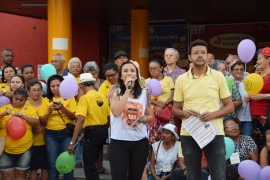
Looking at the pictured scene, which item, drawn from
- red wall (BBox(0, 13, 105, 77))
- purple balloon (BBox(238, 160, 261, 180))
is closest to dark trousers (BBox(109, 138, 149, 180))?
purple balloon (BBox(238, 160, 261, 180))

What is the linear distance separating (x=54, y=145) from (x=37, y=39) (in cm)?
1058

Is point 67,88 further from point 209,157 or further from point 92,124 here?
point 209,157

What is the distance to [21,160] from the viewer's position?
7680 millimetres

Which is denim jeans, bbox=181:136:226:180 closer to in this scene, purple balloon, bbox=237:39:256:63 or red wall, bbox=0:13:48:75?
purple balloon, bbox=237:39:256:63

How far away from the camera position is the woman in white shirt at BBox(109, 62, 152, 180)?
5855mm

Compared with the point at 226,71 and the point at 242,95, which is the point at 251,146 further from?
the point at 226,71

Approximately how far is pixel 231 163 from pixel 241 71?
1498 mm

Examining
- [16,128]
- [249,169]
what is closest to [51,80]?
[16,128]

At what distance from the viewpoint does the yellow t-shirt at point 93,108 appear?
751cm

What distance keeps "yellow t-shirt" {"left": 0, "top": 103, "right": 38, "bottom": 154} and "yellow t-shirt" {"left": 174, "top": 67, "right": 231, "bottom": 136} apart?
9.28ft

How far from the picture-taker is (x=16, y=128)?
24.5 ft

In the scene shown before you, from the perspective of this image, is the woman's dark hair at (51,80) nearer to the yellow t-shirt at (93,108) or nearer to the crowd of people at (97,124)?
the crowd of people at (97,124)

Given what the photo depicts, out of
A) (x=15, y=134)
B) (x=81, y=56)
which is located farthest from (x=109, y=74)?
(x=81, y=56)

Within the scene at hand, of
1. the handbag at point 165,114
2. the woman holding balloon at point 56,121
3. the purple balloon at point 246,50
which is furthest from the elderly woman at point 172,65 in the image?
the woman holding balloon at point 56,121
